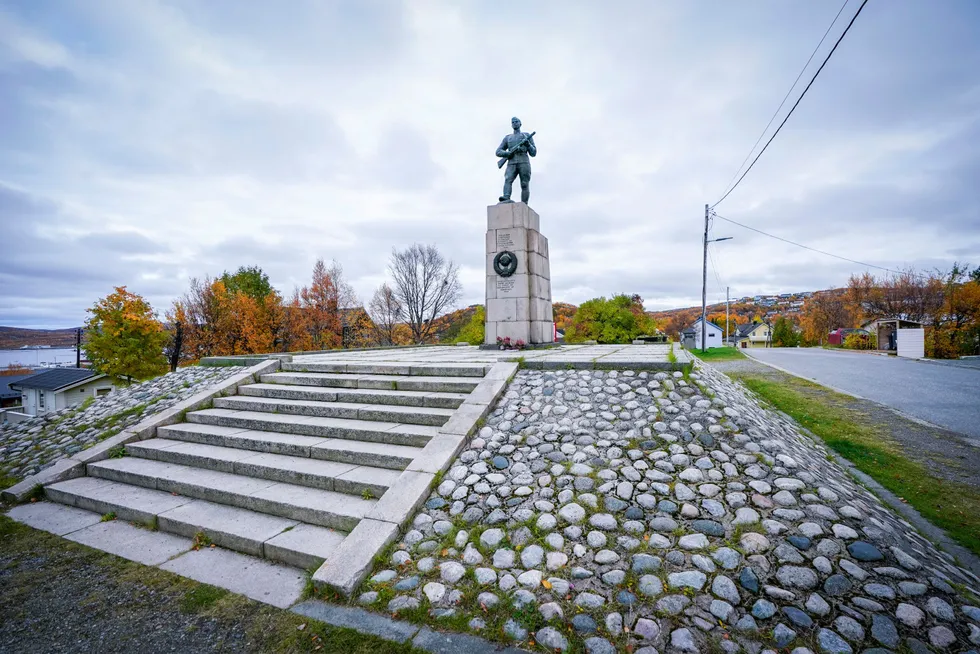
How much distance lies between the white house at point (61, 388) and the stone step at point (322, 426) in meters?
29.7

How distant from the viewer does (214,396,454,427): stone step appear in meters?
5.59

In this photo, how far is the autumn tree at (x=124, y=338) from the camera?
2475cm

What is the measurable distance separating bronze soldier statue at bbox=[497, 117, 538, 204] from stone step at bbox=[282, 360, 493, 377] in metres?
6.45

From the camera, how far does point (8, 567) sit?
3.78 m

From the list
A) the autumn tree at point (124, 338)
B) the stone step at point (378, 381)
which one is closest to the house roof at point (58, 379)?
the autumn tree at point (124, 338)

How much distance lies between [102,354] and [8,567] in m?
28.4

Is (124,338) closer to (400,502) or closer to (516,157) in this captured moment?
(516,157)

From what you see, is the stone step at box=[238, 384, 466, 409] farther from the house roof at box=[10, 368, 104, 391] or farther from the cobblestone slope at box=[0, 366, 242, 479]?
the house roof at box=[10, 368, 104, 391]

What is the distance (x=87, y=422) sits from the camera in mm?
7926

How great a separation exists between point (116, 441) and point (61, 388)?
31.5m

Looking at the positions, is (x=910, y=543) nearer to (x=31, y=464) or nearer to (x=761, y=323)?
(x=31, y=464)

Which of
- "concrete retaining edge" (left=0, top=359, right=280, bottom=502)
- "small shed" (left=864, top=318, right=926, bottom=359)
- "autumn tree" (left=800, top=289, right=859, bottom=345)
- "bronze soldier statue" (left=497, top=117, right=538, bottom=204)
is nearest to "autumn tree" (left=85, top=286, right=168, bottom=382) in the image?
"concrete retaining edge" (left=0, top=359, right=280, bottom=502)

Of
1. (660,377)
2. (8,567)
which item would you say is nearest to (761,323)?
(660,377)

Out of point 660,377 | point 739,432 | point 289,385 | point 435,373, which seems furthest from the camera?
point 289,385
